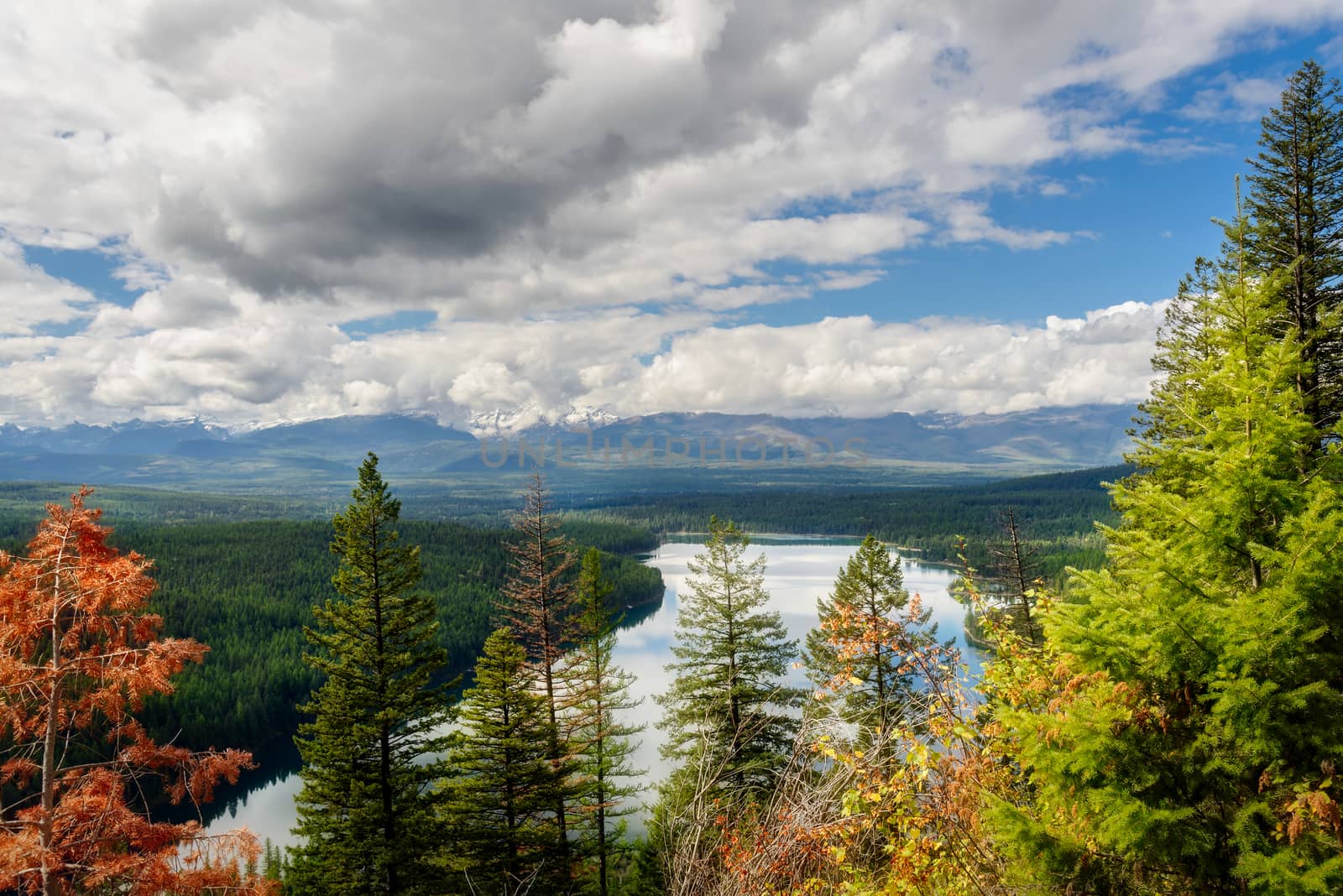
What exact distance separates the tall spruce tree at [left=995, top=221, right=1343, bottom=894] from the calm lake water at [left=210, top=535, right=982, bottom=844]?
1182mm

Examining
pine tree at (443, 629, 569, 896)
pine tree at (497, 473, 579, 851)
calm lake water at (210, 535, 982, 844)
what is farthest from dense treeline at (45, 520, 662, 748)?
pine tree at (443, 629, 569, 896)

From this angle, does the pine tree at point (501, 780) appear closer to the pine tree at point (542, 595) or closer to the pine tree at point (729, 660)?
the pine tree at point (542, 595)

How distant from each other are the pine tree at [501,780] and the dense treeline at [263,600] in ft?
77.8

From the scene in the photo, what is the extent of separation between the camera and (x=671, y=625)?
90.0m

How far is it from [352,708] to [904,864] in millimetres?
14016

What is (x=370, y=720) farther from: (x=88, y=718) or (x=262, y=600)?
(x=262, y=600)

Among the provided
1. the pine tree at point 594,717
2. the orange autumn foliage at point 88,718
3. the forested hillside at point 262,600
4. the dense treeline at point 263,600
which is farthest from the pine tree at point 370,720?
the dense treeline at point 263,600

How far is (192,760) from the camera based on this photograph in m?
7.26

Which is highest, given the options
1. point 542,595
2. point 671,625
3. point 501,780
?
point 542,595

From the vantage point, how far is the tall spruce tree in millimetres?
4445

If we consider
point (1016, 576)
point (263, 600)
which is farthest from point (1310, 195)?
point (263, 600)

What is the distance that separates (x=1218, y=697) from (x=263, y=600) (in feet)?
328

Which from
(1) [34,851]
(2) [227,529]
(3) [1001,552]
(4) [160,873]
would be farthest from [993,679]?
(2) [227,529]

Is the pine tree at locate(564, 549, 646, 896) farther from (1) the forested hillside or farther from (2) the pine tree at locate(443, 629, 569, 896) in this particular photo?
(1) the forested hillside
